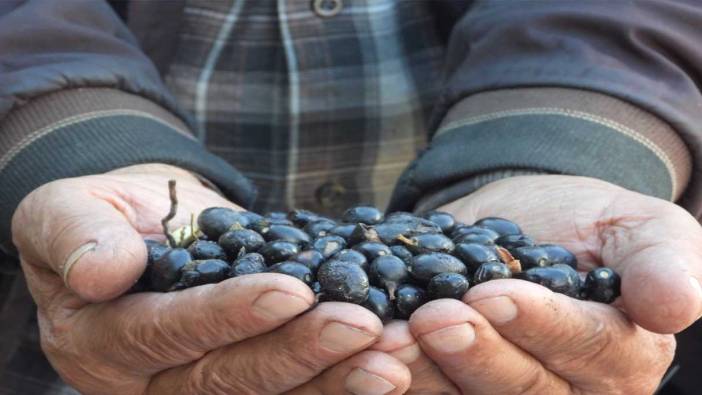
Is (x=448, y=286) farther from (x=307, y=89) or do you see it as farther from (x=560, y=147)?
(x=307, y=89)

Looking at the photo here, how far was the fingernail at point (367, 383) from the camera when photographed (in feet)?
3.33

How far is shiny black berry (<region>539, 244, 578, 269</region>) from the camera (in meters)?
1.21

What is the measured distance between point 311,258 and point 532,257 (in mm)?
302

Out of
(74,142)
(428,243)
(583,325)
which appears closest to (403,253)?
(428,243)

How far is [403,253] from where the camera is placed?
1183 millimetres

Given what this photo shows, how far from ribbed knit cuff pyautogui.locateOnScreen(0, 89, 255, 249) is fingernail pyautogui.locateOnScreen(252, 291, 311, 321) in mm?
591

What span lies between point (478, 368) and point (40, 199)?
0.66 meters

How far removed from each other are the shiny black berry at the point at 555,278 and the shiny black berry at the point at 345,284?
0.75 feet

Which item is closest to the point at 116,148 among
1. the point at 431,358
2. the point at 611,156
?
the point at 431,358

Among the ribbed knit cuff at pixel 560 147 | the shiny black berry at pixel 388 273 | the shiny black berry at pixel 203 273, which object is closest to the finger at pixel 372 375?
the shiny black berry at pixel 388 273

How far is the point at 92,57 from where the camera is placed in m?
1.62

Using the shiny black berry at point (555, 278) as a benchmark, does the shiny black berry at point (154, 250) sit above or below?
below

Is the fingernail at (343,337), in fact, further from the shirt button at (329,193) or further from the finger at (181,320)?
the shirt button at (329,193)

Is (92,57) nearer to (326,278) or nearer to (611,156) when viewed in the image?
(326,278)
